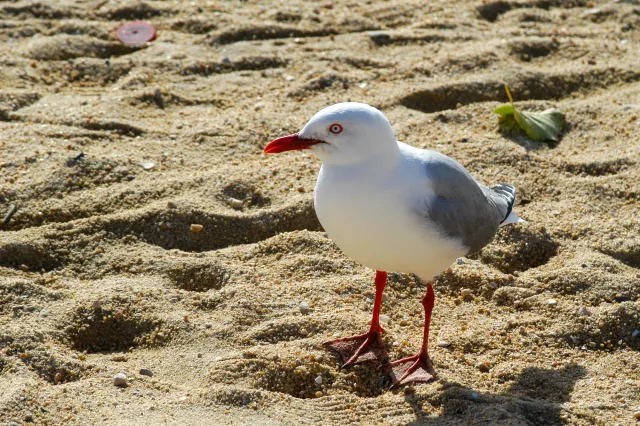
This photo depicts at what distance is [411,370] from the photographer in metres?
3.72

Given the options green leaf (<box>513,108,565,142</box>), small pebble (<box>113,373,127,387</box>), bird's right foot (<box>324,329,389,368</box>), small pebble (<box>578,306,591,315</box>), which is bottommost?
small pebble (<box>113,373,127,387</box>)

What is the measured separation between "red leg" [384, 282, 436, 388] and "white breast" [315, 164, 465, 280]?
32cm

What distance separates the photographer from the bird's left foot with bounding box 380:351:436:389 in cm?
367

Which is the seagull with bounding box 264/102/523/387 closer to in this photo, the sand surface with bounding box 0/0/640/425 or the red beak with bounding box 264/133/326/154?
the red beak with bounding box 264/133/326/154

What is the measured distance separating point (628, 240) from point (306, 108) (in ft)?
7.24

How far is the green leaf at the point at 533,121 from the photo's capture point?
5363 mm

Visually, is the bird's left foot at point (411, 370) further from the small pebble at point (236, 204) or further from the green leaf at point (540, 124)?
the green leaf at point (540, 124)

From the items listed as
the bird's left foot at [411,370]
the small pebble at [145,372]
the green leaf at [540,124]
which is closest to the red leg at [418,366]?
the bird's left foot at [411,370]

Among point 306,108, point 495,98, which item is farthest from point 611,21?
point 306,108

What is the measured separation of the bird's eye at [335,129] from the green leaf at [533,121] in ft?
6.93

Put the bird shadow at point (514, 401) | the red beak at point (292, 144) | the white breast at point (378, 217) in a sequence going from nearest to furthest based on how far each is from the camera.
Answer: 1. the bird shadow at point (514, 401)
2. the white breast at point (378, 217)
3. the red beak at point (292, 144)

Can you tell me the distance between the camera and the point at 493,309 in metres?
4.14

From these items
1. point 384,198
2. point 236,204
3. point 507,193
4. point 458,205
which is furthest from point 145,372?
Result: point 507,193

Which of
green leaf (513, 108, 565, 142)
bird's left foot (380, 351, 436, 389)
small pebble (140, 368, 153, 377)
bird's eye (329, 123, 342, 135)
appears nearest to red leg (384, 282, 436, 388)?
bird's left foot (380, 351, 436, 389)
